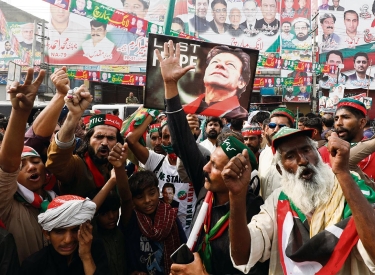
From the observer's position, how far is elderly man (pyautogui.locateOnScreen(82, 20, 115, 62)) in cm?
2800

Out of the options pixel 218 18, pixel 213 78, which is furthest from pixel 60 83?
pixel 218 18

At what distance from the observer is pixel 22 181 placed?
8.77ft

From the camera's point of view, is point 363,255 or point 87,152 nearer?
point 363,255

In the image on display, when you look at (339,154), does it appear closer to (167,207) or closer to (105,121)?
(167,207)

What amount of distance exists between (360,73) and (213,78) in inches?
1049

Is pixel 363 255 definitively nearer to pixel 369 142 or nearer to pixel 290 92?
pixel 369 142

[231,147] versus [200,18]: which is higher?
[200,18]

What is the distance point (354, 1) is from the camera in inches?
1140

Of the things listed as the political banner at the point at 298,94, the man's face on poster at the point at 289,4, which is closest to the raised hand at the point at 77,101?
the political banner at the point at 298,94

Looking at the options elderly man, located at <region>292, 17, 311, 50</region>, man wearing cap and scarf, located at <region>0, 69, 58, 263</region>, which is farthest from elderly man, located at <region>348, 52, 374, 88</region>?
man wearing cap and scarf, located at <region>0, 69, 58, 263</region>

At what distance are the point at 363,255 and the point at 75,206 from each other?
4.85 feet

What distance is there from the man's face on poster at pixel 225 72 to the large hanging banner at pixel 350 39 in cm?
2528

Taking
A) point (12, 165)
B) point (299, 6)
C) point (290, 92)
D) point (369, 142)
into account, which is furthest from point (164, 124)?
point (299, 6)

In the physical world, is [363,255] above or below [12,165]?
below
